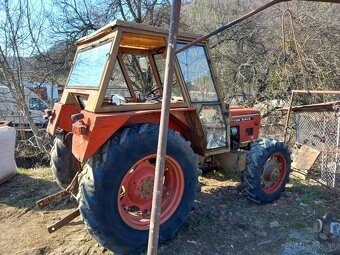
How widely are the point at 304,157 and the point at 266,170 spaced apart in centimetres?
168

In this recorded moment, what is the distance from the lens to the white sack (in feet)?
15.9

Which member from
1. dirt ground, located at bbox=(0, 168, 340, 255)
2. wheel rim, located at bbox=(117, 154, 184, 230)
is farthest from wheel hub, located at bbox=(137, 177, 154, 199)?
dirt ground, located at bbox=(0, 168, 340, 255)

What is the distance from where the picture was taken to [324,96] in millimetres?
8406

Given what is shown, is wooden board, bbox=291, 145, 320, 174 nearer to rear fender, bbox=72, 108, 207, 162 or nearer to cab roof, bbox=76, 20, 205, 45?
rear fender, bbox=72, 108, 207, 162

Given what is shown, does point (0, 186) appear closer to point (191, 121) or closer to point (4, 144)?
point (4, 144)

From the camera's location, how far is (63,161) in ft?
12.6

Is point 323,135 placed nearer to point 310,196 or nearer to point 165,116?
point 310,196

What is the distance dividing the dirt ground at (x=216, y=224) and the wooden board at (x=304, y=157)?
1.65ft

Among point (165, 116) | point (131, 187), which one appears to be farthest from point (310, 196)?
point (165, 116)

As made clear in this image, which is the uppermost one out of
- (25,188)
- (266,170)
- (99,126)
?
(99,126)

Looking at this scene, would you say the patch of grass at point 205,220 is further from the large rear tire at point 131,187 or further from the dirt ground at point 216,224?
the large rear tire at point 131,187

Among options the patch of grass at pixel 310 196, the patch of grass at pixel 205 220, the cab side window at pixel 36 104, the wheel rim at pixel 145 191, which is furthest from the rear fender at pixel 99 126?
the cab side window at pixel 36 104

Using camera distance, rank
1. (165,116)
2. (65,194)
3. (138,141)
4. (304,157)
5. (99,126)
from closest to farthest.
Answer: (165,116) → (99,126) → (138,141) → (65,194) → (304,157)

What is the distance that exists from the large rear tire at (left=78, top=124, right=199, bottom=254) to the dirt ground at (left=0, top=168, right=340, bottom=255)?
0.94ft
